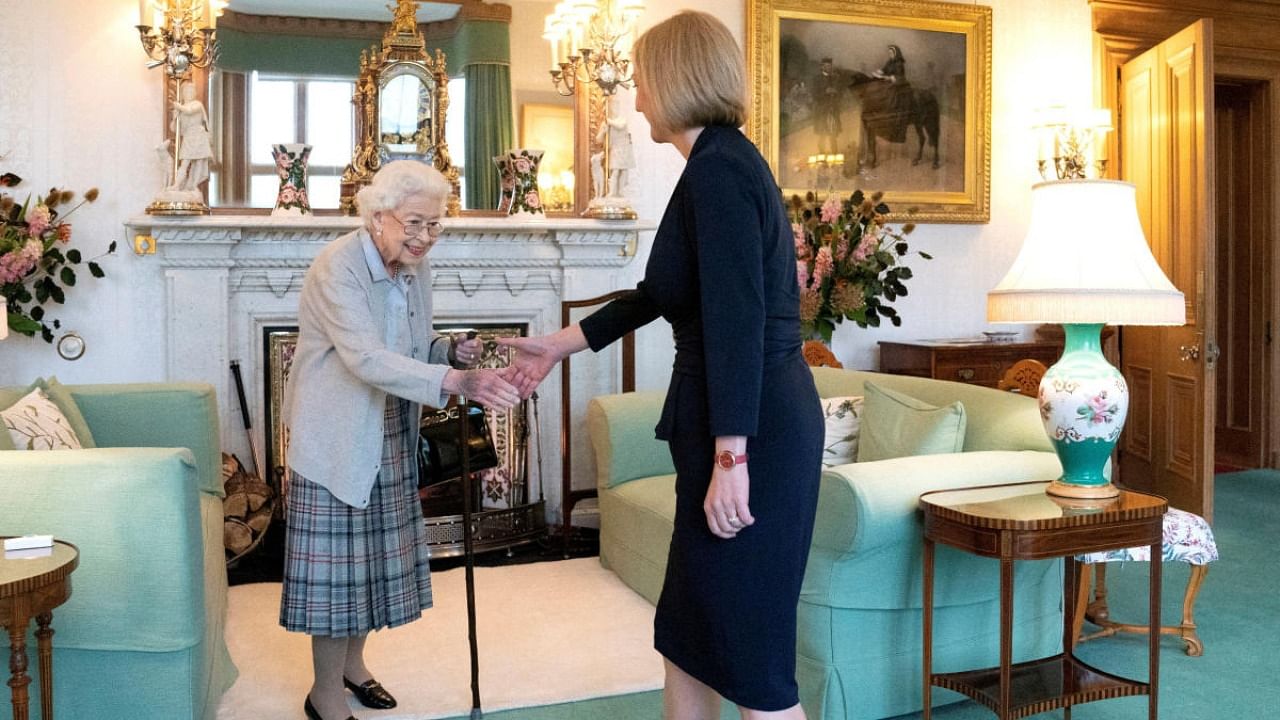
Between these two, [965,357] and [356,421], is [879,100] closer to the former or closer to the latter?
[965,357]

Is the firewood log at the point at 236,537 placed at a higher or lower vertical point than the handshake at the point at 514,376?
lower

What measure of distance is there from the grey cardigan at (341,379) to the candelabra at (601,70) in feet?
8.81

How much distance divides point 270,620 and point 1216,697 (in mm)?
3001

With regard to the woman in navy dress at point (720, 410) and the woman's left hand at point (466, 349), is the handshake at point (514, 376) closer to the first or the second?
the woman's left hand at point (466, 349)

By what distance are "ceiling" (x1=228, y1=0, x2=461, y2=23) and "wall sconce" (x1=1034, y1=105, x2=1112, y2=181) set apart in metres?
3.28

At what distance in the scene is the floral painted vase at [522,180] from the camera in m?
5.45

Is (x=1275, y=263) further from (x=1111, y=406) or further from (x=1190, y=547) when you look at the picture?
(x=1111, y=406)

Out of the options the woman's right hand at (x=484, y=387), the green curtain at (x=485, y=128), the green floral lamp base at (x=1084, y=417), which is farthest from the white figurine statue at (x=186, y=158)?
the green floral lamp base at (x=1084, y=417)

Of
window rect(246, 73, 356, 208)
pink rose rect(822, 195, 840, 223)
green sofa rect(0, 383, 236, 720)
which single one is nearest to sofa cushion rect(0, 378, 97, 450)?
green sofa rect(0, 383, 236, 720)

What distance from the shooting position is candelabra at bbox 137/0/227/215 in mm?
4797

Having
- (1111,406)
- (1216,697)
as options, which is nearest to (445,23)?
(1111,406)

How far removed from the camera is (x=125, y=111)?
507cm

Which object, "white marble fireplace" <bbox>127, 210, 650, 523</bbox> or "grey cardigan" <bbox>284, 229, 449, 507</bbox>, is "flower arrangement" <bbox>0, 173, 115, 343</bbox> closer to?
"white marble fireplace" <bbox>127, 210, 650, 523</bbox>

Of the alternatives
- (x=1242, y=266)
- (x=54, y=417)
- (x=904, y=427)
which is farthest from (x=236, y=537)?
(x=1242, y=266)
